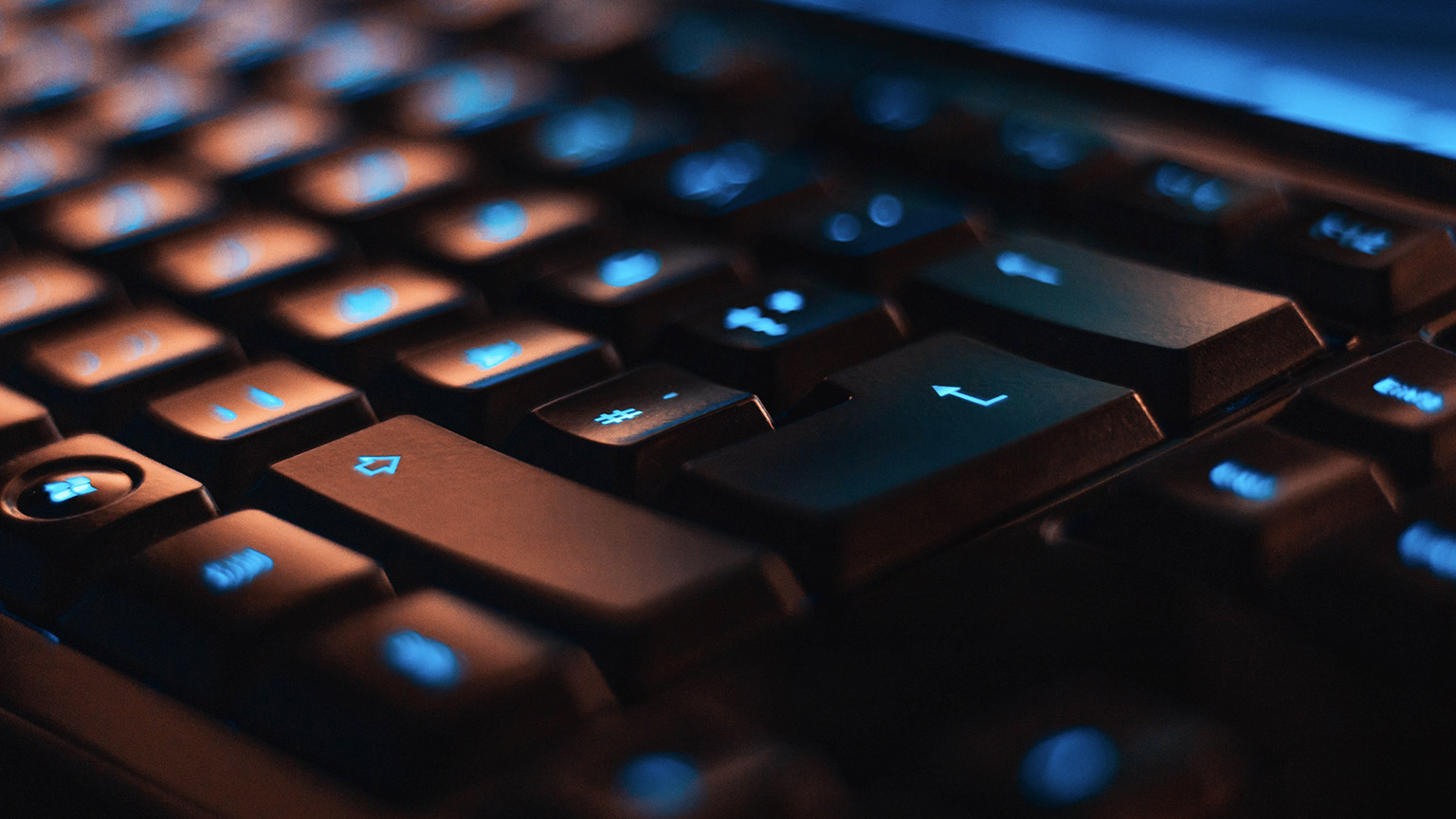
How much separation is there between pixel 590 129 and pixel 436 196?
118mm

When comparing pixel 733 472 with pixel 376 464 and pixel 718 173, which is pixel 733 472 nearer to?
pixel 376 464

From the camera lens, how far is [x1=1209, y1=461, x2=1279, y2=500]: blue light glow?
0.37 metres

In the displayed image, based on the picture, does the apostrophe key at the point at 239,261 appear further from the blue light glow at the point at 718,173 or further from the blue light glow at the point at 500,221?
the blue light glow at the point at 718,173

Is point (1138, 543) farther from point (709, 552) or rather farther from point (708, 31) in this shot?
point (708, 31)

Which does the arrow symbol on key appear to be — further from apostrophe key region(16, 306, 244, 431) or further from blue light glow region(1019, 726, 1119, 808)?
apostrophe key region(16, 306, 244, 431)

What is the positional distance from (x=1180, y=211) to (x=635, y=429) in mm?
290

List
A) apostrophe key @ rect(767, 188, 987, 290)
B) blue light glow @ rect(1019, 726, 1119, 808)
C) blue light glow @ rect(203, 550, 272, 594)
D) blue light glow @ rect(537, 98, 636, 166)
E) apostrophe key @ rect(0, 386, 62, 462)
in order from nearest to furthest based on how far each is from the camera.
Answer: blue light glow @ rect(1019, 726, 1119, 808) → blue light glow @ rect(203, 550, 272, 594) → apostrophe key @ rect(0, 386, 62, 462) → apostrophe key @ rect(767, 188, 987, 290) → blue light glow @ rect(537, 98, 636, 166)

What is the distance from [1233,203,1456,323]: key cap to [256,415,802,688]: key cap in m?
0.28

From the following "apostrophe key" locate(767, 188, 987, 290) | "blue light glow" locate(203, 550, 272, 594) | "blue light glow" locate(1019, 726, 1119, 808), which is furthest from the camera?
"apostrophe key" locate(767, 188, 987, 290)

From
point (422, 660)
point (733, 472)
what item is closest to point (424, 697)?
point (422, 660)

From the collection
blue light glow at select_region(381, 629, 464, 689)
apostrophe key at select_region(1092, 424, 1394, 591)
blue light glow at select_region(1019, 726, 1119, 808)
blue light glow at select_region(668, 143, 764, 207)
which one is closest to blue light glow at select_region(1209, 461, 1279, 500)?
apostrophe key at select_region(1092, 424, 1394, 591)

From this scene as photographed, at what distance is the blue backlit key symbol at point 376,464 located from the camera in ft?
1.44

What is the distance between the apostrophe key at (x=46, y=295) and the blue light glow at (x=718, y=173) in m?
0.29

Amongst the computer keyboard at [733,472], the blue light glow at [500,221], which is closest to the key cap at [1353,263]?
the computer keyboard at [733,472]
